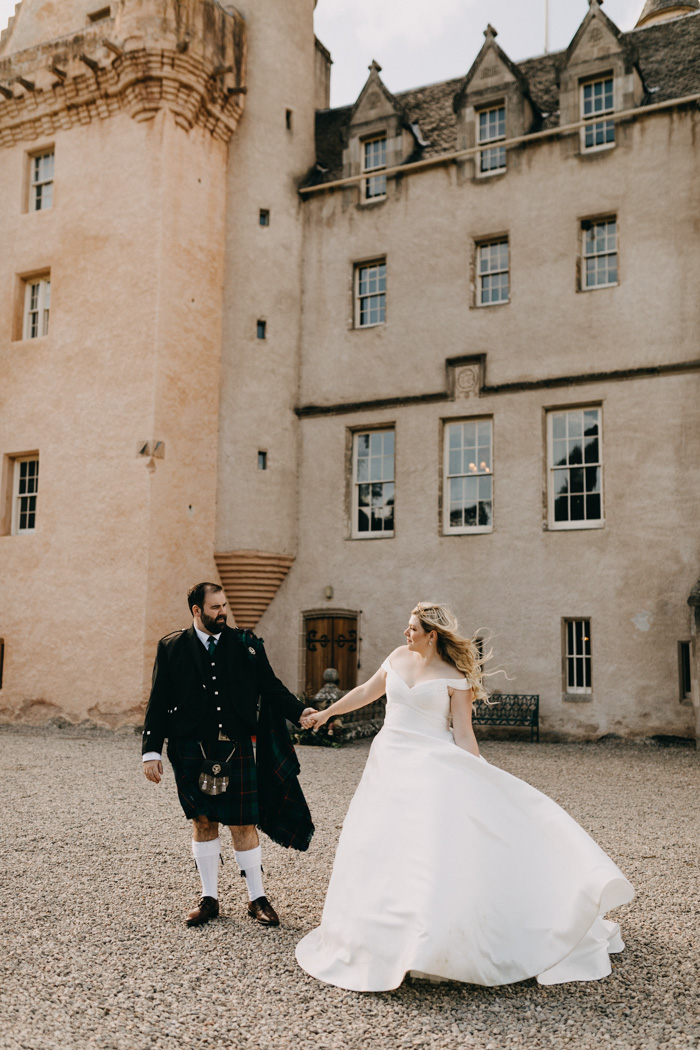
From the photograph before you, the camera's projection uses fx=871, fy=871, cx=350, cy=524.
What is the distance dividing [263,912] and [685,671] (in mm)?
10840

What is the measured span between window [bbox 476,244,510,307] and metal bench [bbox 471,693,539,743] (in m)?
7.25

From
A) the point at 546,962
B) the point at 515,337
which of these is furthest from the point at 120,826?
the point at 515,337

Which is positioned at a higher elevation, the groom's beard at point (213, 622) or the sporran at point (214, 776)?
the groom's beard at point (213, 622)

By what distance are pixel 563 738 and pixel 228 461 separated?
799 cm

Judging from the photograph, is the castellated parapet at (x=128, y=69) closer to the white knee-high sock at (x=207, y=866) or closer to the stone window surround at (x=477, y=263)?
the stone window surround at (x=477, y=263)

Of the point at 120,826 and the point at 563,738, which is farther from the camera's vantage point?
the point at 563,738

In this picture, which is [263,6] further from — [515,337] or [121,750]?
[121,750]

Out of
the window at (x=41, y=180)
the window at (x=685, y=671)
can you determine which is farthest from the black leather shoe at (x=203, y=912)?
the window at (x=41, y=180)

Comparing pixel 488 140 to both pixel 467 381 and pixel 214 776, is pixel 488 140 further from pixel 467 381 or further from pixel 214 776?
pixel 214 776

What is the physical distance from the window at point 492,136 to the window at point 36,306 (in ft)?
29.4

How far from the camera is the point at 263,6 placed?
18.1m

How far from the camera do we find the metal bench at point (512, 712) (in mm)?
14625

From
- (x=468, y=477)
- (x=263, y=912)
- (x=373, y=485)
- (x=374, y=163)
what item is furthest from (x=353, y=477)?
(x=263, y=912)

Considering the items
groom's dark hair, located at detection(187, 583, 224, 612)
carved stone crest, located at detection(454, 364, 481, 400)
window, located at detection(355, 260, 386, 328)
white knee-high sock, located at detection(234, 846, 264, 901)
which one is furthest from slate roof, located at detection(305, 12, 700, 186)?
white knee-high sock, located at detection(234, 846, 264, 901)
